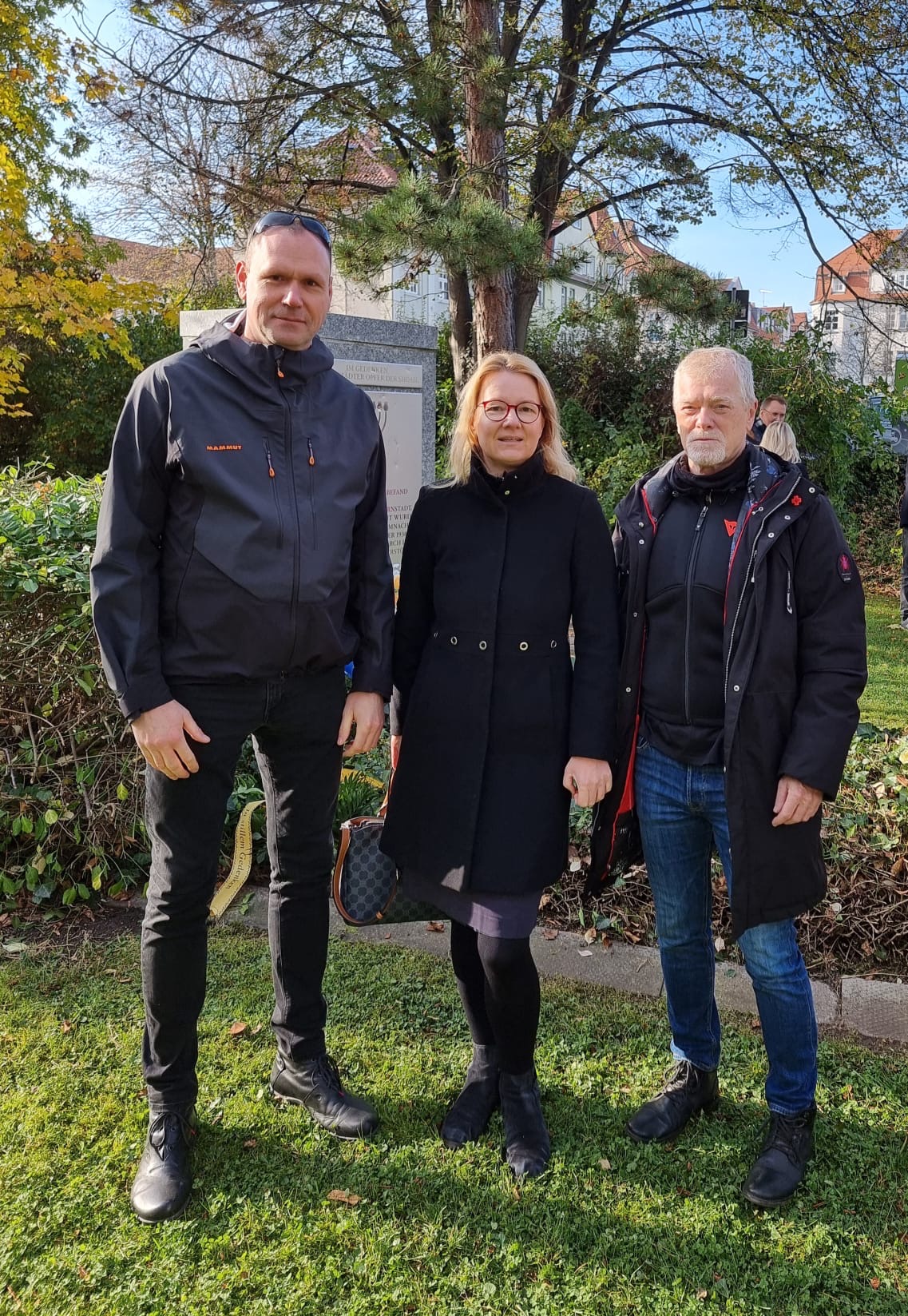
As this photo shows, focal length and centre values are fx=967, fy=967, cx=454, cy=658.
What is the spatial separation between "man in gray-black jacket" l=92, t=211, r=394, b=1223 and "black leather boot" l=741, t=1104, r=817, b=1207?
3.21 feet

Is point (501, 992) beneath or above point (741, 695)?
beneath

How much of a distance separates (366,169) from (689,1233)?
1056 centimetres

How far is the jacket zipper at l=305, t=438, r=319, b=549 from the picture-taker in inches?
88.6

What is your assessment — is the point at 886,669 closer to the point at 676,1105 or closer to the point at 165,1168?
the point at 676,1105

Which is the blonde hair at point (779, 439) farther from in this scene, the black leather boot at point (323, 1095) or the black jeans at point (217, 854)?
the black leather boot at point (323, 1095)

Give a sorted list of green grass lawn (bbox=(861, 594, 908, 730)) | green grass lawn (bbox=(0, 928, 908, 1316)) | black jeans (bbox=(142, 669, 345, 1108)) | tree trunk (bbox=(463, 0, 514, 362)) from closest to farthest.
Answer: green grass lawn (bbox=(0, 928, 908, 1316))
black jeans (bbox=(142, 669, 345, 1108))
green grass lawn (bbox=(861, 594, 908, 730))
tree trunk (bbox=(463, 0, 514, 362))

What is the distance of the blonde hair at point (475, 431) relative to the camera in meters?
2.35

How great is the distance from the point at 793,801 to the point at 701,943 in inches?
22.2

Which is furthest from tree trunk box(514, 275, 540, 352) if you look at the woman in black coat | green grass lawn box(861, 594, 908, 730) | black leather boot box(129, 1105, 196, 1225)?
black leather boot box(129, 1105, 196, 1225)

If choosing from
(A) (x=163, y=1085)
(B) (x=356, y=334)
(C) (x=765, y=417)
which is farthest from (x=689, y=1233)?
(C) (x=765, y=417)

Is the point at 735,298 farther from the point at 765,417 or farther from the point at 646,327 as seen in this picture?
the point at 765,417

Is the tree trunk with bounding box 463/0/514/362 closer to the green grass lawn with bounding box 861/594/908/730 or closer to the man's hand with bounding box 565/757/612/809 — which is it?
the green grass lawn with bounding box 861/594/908/730

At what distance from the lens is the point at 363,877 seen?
2564mm

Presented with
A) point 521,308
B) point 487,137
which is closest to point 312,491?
point 487,137
